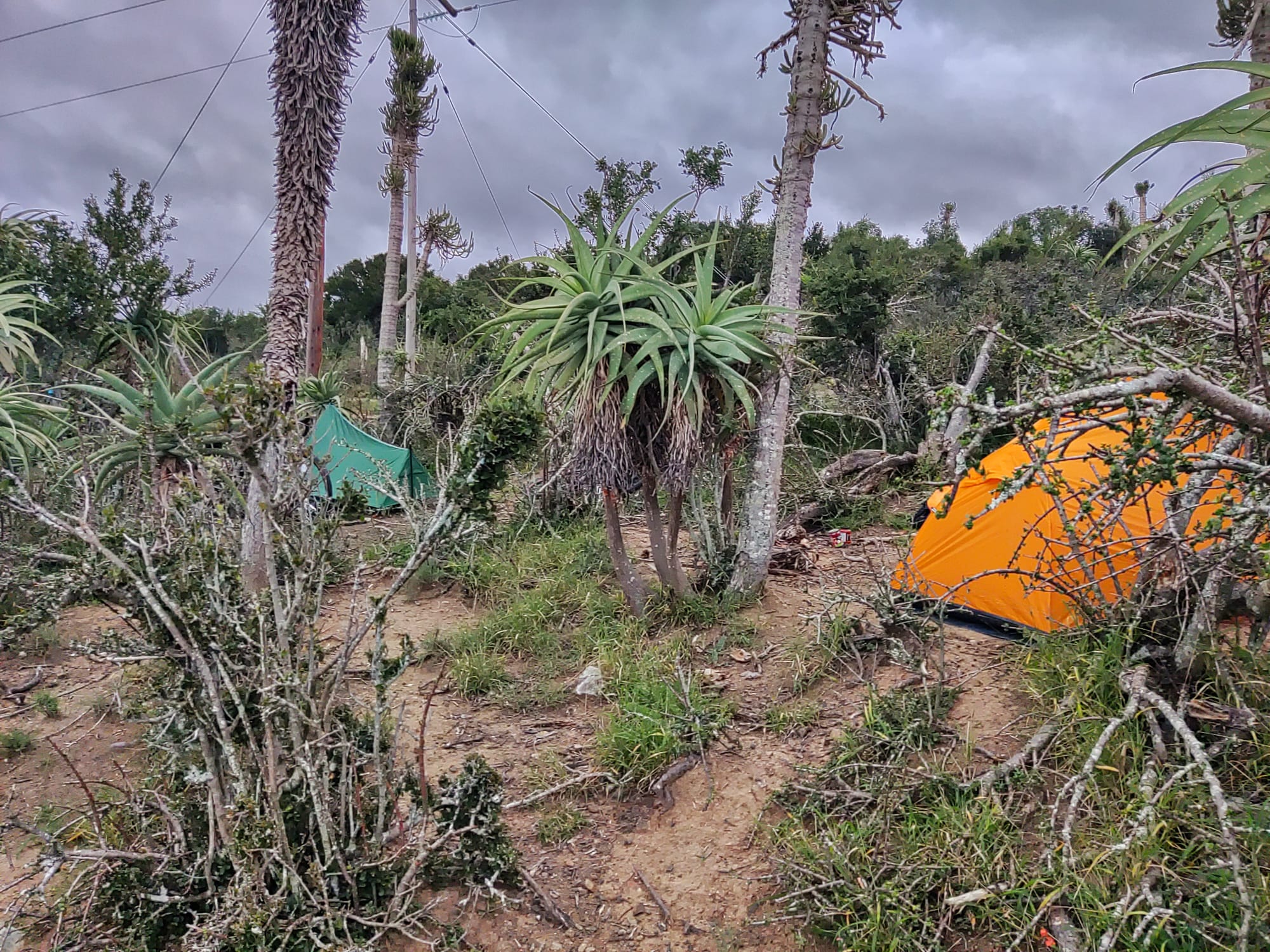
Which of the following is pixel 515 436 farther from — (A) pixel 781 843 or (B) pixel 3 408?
(B) pixel 3 408

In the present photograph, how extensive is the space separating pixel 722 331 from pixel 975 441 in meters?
3.09

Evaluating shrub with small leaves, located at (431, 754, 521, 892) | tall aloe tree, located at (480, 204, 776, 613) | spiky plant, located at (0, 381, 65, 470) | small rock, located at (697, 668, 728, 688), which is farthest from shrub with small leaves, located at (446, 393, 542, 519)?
spiky plant, located at (0, 381, 65, 470)

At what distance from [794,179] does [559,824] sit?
175 inches

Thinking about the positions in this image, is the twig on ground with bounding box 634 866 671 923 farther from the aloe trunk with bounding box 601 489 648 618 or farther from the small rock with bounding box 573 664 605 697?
the aloe trunk with bounding box 601 489 648 618

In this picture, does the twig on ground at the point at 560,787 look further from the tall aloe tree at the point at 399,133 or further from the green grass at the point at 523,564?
the tall aloe tree at the point at 399,133

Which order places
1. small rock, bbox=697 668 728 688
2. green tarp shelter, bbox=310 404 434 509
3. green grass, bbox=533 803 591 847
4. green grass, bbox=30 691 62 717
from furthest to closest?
green tarp shelter, bbox=310 404 434 509 → green grass, bbox=30 691 62 717 → small rock, bbox=697 668 728 688 → green grass, bbox=533 803 591 847

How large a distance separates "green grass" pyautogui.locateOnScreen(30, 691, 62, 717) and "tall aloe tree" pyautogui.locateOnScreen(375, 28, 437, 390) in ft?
32.5

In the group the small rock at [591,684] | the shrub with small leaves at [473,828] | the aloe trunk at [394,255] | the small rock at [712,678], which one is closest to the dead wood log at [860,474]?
the small rock at [712,678]

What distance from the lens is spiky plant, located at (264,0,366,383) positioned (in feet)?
20.1

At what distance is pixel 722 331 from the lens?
15.4ft

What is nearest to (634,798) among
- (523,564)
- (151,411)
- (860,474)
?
(523,564)

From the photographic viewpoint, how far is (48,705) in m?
4.70

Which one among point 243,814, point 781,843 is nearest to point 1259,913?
point 781,843

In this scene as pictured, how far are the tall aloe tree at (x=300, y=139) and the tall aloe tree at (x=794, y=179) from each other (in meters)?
3.61
